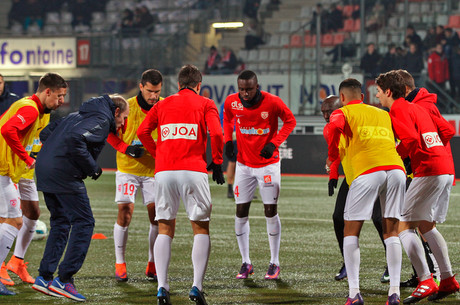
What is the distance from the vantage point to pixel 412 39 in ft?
74.8

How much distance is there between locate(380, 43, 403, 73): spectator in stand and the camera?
22297 mm

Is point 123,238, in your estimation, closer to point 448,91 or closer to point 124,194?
point 124,194

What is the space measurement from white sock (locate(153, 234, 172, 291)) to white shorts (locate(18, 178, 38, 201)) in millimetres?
1916

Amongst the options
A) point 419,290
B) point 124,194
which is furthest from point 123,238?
point 419,290

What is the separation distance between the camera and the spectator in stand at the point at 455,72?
21828mm

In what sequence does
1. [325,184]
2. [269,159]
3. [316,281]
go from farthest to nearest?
1. [325,184]
2. [269,159]
3. [316,281]

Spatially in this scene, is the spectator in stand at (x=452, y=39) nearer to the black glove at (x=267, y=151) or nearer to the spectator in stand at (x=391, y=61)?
the spectator in stand at (x=391, y=61)

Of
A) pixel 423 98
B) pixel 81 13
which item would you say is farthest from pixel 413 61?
pixel 423 98

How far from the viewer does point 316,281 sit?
7.95 meters

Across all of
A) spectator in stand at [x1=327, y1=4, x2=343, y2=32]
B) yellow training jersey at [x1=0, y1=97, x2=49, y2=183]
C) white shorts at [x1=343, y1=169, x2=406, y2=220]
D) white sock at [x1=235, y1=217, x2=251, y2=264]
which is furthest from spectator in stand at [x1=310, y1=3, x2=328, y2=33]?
white shorts at [x1=343, y1=169, x2=406, y2=220]

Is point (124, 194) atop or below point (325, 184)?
atop

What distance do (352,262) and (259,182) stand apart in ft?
7.43

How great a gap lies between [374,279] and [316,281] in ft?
1.91

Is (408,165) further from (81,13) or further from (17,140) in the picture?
(81,13)
